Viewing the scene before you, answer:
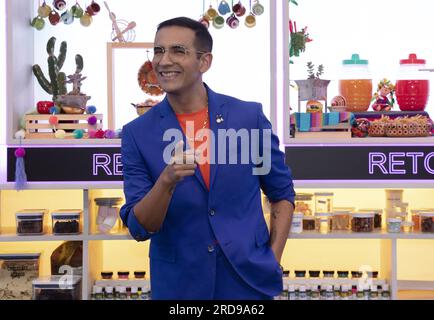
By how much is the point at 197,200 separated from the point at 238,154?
0.19 meters

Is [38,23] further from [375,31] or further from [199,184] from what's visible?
[199,184]

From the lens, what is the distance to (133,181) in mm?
2125

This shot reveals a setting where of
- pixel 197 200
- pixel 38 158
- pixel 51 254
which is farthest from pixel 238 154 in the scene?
pixel 51 254

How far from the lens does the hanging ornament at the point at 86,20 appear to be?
165 inches

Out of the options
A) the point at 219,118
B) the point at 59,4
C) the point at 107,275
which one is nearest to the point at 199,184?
the point at 219,118

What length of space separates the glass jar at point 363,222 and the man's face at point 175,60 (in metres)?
1.97

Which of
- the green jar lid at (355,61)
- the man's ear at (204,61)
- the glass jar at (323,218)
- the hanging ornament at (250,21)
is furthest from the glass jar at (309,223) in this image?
the man's ear at (204,61)

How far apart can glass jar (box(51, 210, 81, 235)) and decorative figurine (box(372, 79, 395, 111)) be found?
168 cm

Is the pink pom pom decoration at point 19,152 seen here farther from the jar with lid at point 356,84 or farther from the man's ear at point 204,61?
the man's ear at point 204,61

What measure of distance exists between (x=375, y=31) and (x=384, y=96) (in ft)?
1.43

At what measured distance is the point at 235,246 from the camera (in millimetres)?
2098

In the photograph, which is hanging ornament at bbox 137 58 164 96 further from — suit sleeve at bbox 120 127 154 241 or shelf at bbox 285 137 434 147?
suit sleeve at bbox 120 127 154 241

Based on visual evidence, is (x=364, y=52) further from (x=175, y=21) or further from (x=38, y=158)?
(x=175, y=21)
